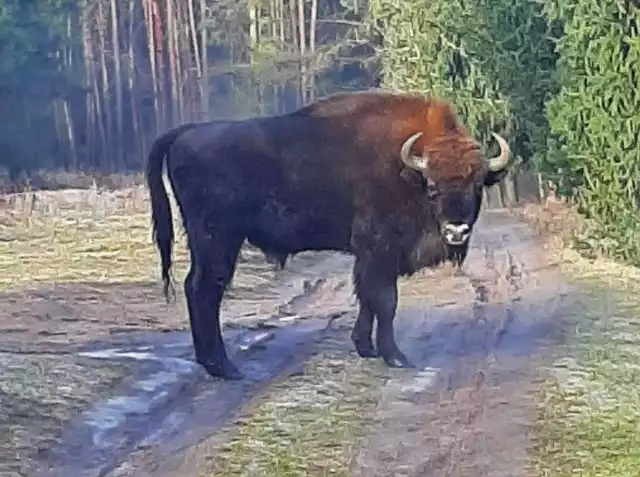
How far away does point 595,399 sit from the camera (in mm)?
8258

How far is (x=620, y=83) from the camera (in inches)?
581

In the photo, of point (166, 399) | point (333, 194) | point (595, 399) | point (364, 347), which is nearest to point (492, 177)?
point (333, 194)

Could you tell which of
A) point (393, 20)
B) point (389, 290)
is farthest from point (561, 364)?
point (393, 20)

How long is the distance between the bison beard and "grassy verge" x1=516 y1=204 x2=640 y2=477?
4.30ft

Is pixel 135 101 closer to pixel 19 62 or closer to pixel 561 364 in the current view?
pixel 19 62

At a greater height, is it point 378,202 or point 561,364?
point 378,202

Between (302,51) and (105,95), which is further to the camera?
(105,95)

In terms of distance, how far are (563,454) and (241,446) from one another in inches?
72.0

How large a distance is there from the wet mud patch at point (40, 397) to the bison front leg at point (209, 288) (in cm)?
62

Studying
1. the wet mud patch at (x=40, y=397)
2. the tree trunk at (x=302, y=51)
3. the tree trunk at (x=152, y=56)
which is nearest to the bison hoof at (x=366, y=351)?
the wet mud patch at (x=40, y=397)

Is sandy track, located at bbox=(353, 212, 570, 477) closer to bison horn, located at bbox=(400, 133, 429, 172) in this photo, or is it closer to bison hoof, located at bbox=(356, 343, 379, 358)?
bison hoof, located at bbox=(356, 343, 379, 358)

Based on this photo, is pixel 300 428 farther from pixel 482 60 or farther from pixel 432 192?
pixel 482 60

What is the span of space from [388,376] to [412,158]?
1609mm

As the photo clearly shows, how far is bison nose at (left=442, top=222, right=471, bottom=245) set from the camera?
919 centimetres
